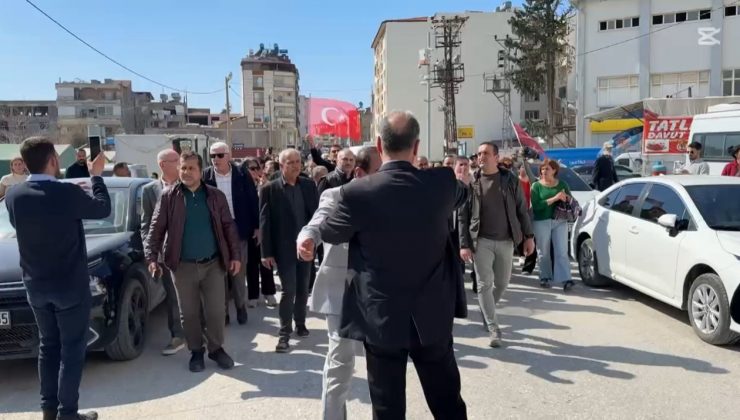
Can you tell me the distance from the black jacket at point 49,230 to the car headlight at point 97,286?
0.99m

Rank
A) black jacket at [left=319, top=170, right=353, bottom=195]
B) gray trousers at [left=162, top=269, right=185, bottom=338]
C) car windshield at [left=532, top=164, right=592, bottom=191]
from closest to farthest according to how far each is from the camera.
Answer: gray trousers at [left=162, top=269, right=185, bottom=338] → black jacket at [left=319, top=170, right=353, bottom=195] → car windshield at [left=532, top=164, right=592, bottom=191]

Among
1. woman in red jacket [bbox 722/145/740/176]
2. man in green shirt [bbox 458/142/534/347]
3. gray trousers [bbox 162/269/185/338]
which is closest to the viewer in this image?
man in green shirt [bbox 458/142/534/347]

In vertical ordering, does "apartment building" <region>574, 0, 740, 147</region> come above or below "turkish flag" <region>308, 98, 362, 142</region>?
above

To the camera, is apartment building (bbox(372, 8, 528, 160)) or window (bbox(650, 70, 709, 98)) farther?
→ apartment building (bbox(372, 8, 528, 160))

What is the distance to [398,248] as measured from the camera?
8.73 ft

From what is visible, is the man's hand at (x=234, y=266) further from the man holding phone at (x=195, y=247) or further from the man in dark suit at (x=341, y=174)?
the man in dark suit at (x=341, y=174)

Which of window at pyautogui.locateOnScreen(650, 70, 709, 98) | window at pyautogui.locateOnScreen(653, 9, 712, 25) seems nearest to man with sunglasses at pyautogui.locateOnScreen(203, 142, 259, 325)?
window at pyautogui.locateOnScreen(650, 70, 709, 98)

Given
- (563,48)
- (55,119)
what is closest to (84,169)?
(563,48)

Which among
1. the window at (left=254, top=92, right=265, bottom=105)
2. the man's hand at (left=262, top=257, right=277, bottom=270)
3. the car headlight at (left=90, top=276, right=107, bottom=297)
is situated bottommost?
Answer: the car headlight at (left=90, top=276, right=107, bottom=297)

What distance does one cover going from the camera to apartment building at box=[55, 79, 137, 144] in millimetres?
76375

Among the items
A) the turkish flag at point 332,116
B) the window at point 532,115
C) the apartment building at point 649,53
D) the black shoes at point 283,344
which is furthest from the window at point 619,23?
the black shoes at point 283,344

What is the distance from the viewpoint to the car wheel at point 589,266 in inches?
308

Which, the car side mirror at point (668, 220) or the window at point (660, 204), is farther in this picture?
the window at point (660, 204)

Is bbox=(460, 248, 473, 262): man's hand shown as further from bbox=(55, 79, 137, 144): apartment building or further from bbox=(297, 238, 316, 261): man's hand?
bbox=(55, 79, 137, 144): apartment building
